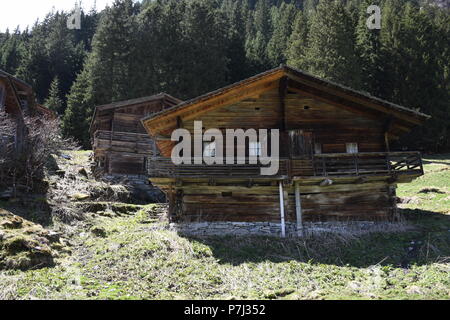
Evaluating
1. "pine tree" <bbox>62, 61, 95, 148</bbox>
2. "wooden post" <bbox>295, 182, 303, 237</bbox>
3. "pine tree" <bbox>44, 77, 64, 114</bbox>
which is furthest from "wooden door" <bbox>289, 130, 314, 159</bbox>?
"pine tree" <bbox>44, 77, 64, 114</bbox>

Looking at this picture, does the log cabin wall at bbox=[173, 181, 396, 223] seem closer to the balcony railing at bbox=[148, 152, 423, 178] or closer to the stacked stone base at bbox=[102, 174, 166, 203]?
the balcony railing at bbox=[148, 152, 423, 178]

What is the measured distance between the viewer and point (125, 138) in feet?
98.2

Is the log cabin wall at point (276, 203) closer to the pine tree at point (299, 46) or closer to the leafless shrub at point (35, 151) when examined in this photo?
the leafless shrub at point (35, 151)

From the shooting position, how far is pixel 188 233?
55.7ft

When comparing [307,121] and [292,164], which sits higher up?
[307,121]

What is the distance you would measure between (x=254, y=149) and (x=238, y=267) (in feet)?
22.6

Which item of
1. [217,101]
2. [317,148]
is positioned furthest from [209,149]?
[317,148]

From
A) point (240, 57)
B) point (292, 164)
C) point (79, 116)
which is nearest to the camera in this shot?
point (292, 164)

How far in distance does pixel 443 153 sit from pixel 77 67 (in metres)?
56.0

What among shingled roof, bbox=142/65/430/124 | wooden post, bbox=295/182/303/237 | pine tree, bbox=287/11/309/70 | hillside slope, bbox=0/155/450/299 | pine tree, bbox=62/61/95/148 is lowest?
hillside slope, bbox=0/155/450/299

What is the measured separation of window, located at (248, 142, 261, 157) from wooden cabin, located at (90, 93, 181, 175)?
1267cm

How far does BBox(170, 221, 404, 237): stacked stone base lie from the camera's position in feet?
55.9

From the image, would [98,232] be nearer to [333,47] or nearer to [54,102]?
[333,47]
